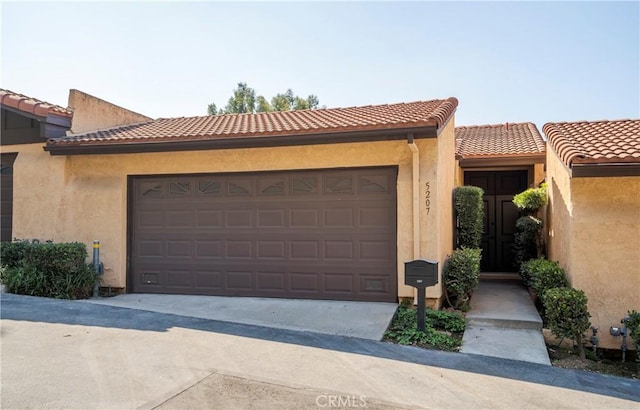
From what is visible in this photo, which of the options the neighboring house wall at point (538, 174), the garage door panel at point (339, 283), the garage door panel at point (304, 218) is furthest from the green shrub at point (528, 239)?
the garage door panel at point (304, 218)

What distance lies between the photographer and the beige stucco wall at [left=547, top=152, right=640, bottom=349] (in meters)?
6.70

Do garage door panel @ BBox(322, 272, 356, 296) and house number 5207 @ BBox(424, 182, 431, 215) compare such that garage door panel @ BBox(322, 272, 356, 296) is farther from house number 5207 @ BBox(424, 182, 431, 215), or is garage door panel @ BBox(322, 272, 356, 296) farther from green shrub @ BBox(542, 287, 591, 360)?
green shrub @ BBox(542, 287, 591, 360)

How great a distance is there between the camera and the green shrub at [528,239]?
10.3 m

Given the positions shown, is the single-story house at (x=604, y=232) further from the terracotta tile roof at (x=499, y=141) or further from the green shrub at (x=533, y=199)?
the terracotta tile roof at (x=499, y=141)

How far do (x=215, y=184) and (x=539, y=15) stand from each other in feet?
23.6

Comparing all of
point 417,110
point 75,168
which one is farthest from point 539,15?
point 75,168

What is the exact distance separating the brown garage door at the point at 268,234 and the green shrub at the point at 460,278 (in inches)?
39.5

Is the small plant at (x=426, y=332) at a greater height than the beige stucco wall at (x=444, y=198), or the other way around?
the beige stucco wall at (x=444, y=198)

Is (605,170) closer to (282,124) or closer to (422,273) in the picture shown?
(422,273)

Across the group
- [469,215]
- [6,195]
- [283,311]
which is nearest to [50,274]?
[6,195]

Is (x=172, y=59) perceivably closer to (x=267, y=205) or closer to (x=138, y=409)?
(x=267, y=205)

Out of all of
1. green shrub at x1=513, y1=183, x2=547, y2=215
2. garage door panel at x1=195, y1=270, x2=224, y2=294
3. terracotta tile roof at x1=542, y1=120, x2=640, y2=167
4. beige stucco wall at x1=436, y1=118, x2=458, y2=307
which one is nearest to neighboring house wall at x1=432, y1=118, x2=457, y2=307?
beige stucco wall at x1=436, y1=118, x2=458, y2=307

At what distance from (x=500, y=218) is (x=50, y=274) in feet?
35.2

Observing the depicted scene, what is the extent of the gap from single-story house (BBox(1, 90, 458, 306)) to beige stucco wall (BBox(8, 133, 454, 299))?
0.02m
